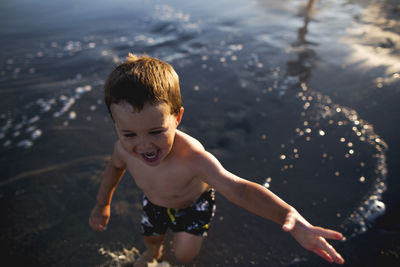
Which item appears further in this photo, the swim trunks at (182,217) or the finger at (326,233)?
the swim trunks at (182,217)

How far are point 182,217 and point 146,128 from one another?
944 millimetres

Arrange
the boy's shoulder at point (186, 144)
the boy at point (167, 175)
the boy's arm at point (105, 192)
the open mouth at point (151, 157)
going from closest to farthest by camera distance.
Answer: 1. the boy at point (167, 175)
2. the open mouth at point (151, 157)
3. the boy's shoulder at point (186, 144)
4. the boy's arm at point (105, 192)

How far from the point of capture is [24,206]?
9.00 ft

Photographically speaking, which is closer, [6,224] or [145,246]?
[145,246]

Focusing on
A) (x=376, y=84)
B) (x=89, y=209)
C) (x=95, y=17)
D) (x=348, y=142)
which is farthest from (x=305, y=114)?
(x=95, y=17)

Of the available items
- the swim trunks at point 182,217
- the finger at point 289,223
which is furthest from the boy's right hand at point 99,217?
the finger at point 289,223

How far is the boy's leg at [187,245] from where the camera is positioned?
208 centimetres

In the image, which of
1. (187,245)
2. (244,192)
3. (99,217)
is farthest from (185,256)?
(244,192)

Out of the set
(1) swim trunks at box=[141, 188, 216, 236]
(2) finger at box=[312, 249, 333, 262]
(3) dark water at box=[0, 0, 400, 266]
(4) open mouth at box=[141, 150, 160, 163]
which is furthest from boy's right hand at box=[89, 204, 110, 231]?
(2) finger at box=[312, 249, 333, 262]

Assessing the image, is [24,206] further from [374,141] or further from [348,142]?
[374,141]

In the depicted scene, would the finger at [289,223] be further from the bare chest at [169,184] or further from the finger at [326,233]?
the bare chest at [169,184]

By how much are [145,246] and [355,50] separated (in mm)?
5235

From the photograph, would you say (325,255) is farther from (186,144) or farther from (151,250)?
(151,250)

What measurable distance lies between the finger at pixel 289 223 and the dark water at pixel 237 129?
113 cm
